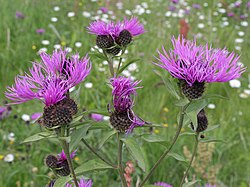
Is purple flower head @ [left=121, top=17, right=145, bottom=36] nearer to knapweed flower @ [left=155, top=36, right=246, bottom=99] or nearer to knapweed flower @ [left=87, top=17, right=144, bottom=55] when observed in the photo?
knapweed flower @ [left=87, top=17, right=144, bottom=55]

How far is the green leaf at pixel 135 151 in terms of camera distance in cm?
85

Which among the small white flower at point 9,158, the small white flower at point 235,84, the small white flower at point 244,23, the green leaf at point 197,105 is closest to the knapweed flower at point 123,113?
the green leaf at point 197,105

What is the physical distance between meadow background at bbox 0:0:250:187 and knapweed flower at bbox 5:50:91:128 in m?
0.06

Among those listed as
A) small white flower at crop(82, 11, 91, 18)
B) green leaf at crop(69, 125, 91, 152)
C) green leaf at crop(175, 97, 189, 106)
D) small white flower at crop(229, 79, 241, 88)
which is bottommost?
small white flower at crop(229, 79, 241, 88)

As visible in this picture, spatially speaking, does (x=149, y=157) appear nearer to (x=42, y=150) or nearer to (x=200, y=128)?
(x=42, y=150)

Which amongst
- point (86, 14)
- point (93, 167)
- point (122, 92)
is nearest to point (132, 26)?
point (122, 92)

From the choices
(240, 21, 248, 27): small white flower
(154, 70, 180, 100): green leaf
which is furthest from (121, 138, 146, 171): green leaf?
(240, 21, 248, 27): small white flower

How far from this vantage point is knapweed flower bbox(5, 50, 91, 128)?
84cm

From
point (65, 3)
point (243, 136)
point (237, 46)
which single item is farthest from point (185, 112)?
point (65, 3)

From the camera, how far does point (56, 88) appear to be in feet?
2.76

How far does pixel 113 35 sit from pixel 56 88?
1.09 ft

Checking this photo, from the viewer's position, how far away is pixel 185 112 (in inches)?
34.3

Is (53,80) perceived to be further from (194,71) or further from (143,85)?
(143,85)

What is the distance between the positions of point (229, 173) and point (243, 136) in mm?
334
